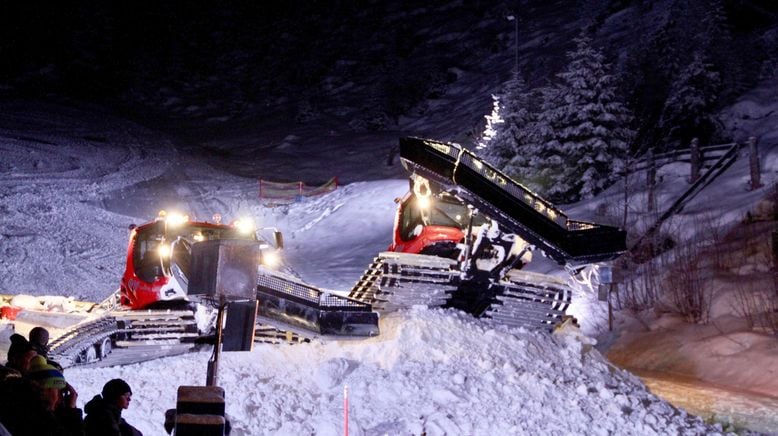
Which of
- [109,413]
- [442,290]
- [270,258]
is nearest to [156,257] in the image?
[270,258]

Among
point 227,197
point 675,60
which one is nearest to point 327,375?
point 227,197

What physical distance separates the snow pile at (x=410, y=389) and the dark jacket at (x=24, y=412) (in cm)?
388

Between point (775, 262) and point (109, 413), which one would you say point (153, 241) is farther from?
point (775, 262)

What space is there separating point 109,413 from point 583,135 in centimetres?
2254

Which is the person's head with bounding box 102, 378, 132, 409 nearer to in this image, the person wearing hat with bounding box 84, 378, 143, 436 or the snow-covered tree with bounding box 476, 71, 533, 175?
the person wearing hat with bounding box 84, 378, 143, 436

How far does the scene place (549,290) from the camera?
9406mm

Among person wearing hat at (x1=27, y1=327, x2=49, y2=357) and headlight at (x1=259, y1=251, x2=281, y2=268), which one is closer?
person wearing hat at (x1=27, y1=327, x2=49, y2=357)

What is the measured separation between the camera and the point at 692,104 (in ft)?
90.8

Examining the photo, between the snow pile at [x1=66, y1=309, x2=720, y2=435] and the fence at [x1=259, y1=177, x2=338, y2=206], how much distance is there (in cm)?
2118

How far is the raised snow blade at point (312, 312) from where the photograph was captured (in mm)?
8078

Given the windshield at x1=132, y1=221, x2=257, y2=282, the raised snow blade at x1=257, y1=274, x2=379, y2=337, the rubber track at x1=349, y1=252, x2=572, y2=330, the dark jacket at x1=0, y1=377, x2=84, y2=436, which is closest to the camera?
the dark jacket at x1=0, y1=377, x2=84, y2=436

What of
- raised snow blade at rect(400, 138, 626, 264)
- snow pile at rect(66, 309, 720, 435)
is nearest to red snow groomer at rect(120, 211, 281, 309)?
snow pile at rect(66, 309, 720, 435)

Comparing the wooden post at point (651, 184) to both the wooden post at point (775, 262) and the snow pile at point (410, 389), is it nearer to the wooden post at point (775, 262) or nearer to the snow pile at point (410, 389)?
the wooden post at point (775, 262)

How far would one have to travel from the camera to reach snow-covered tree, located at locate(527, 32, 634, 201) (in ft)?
82.1
